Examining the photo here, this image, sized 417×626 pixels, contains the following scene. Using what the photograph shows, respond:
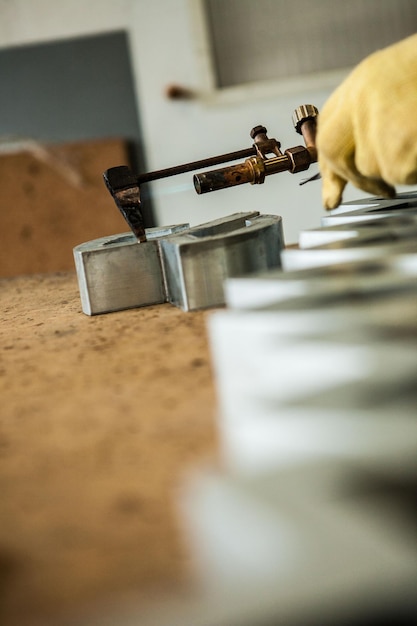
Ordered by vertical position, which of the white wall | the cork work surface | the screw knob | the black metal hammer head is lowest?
the cork work surface

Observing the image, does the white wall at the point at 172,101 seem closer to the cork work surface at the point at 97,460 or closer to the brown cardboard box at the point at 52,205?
the brown cardboard box at the point at 52,205

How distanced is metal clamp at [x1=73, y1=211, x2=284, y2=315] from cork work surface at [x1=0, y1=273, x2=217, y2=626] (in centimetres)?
7

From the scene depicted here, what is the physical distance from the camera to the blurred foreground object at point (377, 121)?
78 centimetres

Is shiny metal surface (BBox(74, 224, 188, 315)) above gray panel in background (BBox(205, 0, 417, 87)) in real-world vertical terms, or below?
below

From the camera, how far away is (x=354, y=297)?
1.85ft

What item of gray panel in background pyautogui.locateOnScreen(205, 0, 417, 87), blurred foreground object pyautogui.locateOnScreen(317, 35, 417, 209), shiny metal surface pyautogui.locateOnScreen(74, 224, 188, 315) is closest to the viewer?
blurred foreground object pyautogui.locateOnScreen(317, 35, 417, 209)

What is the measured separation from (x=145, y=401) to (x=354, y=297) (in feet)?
0.69

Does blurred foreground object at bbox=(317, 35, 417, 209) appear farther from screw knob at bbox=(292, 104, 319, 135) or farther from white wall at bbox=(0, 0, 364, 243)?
white wall at bbox=(0, 0, 364, 243)

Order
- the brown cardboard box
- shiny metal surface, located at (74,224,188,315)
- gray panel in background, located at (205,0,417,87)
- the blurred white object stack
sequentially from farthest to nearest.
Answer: gray panel in background, located at (205,0,417,87)
the brown cardboard box
shiny metal surface, located at (74,224,188,315)
the blurred white object stack

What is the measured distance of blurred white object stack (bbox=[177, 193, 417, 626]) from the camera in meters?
0.39

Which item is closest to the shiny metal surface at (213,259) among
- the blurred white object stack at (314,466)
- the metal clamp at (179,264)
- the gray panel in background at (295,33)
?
the metal clamp at (179,264)

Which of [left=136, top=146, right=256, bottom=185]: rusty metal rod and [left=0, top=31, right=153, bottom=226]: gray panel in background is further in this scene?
[left=0, top=31, right=153, bottom=226]: gray panel in background

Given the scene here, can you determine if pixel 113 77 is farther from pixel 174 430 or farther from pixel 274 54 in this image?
pixel 174 430

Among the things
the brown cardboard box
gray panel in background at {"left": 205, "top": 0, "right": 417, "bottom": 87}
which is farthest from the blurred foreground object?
gray panel in background at {"left": 205, "top": 0, "right": 417, "bottom": 87}
